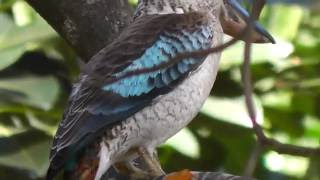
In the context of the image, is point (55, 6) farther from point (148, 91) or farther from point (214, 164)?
point (214, 164)

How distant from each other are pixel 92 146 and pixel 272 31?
48.0 inches

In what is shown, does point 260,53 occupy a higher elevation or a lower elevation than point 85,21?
lower

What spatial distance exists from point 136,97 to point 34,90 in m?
0.69

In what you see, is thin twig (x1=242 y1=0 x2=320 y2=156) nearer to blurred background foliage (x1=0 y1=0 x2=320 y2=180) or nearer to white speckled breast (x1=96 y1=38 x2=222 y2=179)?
white speckled breast (x1=96 y1=38 x2=222 y2=179)

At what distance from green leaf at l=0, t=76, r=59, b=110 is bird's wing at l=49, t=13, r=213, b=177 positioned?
1.68 feet

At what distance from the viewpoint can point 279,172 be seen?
3.25 m

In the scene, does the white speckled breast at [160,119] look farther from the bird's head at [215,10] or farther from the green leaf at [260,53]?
the green leaf at [260,53]

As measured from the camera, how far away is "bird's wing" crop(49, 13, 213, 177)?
6.19 feet

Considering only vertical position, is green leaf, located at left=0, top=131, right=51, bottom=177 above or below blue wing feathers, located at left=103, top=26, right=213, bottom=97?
below

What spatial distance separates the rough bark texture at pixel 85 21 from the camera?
2209 mm

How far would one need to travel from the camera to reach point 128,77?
1.97m

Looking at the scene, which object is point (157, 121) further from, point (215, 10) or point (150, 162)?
point (215, 10)

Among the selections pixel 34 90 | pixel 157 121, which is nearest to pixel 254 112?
pixel 157 121

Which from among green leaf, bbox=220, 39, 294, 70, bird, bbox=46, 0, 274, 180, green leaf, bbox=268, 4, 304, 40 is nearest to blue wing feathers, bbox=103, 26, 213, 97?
bird, bbox=46, 0, 274, 180
